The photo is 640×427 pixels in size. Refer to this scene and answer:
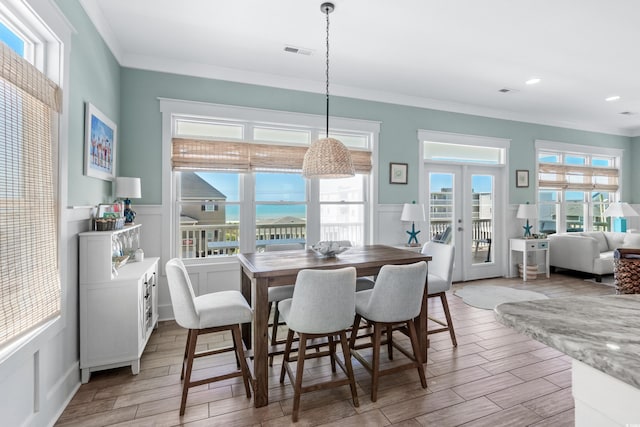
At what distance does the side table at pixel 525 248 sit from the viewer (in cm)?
539

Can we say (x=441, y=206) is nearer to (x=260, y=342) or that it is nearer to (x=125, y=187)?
(x=260, y=342)

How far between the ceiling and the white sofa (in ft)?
7.79

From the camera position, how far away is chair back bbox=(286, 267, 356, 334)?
191 centimetres

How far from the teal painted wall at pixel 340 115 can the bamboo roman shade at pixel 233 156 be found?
10.6 inches

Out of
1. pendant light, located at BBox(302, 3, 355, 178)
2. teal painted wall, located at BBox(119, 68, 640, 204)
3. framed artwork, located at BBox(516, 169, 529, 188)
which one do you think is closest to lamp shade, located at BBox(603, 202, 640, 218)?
teal painted wall, located at BBox(119, 68, 640, 204)

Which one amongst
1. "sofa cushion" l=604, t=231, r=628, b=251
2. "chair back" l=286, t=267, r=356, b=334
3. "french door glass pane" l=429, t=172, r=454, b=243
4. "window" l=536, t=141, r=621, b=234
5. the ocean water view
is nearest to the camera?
"chair back" l=286, t=267, r=356, b=334

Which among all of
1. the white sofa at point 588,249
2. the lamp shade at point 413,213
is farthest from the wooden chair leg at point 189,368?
the white sofa at point 588,249

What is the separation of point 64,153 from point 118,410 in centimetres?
174

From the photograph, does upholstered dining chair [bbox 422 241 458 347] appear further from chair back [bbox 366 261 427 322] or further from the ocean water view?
the ocean water view

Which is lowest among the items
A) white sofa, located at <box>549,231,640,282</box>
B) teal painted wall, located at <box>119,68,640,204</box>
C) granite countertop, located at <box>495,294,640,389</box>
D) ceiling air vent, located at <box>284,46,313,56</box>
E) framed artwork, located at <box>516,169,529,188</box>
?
white sofa, located at <box>549,231,640,282</box>

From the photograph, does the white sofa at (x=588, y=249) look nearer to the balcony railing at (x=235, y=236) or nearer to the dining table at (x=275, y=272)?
the balcony railing at (x=235, y=236)

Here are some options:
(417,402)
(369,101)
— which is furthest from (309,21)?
(417,402)

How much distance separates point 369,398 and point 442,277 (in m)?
1.36

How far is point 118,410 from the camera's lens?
6.70ft
